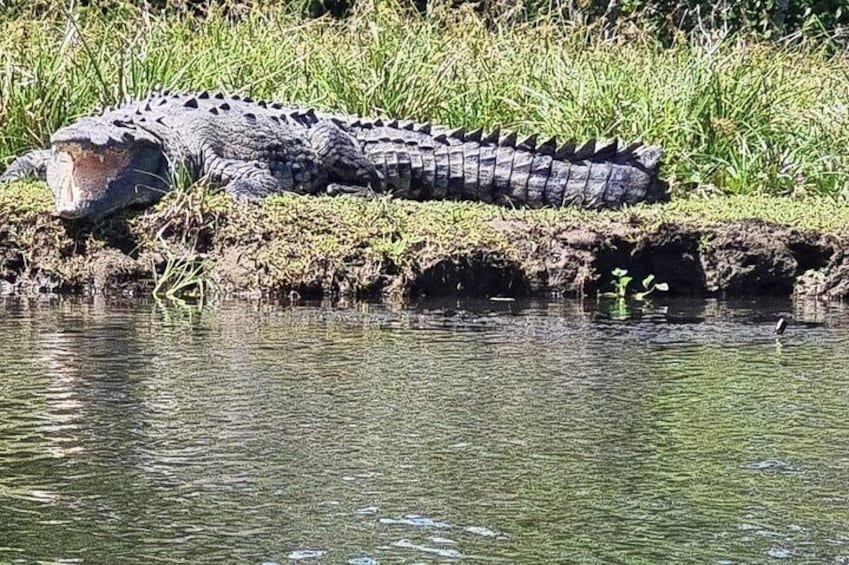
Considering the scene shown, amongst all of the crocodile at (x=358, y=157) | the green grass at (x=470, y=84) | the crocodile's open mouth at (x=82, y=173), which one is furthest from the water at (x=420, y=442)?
the green grass at (x=470, y=84)

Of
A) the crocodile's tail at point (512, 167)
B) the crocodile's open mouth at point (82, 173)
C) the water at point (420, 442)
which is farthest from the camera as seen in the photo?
the crocodile's tail at point (512, 167)

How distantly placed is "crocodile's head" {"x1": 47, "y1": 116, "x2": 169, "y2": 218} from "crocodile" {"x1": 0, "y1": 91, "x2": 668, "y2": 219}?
11cm

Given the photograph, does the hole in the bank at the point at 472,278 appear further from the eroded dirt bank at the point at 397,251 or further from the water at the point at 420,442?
the water at the point at 420,442

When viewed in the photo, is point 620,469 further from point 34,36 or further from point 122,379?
point 34,36

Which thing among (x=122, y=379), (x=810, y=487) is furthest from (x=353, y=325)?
(x=810, y=487)

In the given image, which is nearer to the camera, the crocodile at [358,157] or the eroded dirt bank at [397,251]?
the eroded dirt bank at [397,251]

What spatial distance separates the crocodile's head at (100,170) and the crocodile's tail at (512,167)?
134 centimetres

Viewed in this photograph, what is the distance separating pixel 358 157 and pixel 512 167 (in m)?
0.84

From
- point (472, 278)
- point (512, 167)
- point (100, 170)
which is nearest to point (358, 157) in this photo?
point (512, 167)

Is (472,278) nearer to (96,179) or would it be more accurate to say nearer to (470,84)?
(96,179)

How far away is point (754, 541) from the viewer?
10.4 feet

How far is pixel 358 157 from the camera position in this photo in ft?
29.7

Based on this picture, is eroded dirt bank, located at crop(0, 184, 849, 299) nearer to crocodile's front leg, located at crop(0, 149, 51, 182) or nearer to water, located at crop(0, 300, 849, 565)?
crocodile's front leg, located at crop(0, 149, 51, 182)

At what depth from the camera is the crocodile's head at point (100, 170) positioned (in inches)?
311
